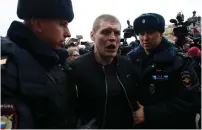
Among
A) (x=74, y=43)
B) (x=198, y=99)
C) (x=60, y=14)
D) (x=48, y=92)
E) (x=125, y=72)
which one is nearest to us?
(x=48, y=92)

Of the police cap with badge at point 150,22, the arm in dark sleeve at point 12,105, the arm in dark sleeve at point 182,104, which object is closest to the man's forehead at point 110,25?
the police cap with badge at point 150,22

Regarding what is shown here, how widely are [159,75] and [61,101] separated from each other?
1375mm

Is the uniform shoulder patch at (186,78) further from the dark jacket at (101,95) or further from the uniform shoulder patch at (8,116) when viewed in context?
the uniform shoulder patch at (8,116)

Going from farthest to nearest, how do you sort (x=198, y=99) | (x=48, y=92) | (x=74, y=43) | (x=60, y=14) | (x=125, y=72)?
1. (x=74, y=43)
2. (x=198, y=99)
3. (x=125, y=72)
4. (x=60, y=14)
5. (x=48, y=92)

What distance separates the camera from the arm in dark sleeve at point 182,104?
254 centimetres

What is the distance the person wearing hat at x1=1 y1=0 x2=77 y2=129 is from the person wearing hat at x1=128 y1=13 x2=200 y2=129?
3.43ft

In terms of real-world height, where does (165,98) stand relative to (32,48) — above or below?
below

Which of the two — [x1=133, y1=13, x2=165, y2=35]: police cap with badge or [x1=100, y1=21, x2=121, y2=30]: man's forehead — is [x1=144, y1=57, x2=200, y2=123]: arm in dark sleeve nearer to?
[x1=133, y1=13, x2=165, y2=35]: police cap with badge

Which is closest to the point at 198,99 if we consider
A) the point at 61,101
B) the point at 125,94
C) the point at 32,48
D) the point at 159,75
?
the point at 159,75

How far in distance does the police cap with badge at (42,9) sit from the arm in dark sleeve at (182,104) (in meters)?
1.37

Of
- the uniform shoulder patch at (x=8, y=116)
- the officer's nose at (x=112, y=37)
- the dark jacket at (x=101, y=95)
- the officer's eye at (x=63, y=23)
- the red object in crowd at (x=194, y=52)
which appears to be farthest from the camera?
the red object in crowd at (x=194, y=52)

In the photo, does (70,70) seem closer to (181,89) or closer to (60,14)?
(60,14)

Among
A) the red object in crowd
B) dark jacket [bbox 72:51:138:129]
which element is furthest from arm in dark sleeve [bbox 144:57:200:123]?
the red object in crowd

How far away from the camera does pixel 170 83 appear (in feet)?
8.67
